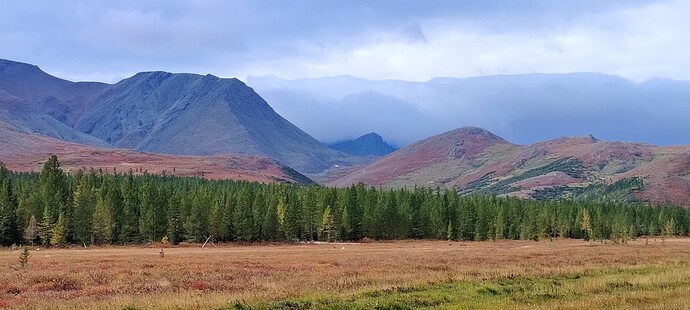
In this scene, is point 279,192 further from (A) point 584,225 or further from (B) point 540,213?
(A) point 584,225

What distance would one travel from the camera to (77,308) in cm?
2430

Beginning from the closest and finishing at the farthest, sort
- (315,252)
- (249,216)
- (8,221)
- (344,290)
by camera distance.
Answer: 1. (344,290)
2. (315,252)
3. (8,221)
4. (249,216)

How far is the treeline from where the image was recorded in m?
116

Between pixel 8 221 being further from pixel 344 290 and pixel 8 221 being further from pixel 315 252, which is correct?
pixel 344 290

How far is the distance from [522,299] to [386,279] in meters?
10.4

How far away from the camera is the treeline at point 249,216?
380 ft

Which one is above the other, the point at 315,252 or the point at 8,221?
the point at 8,221

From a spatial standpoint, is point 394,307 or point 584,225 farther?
point 584,225

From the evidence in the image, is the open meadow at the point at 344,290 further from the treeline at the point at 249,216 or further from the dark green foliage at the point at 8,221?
the dark green foliage at the point at 8,221

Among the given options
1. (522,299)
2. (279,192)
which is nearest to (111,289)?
(522,299)

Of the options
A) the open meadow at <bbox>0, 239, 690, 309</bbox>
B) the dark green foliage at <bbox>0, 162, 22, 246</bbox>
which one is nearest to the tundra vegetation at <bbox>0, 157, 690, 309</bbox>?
the open meadow at <bbox>0, 239, 690, 309</bbox>

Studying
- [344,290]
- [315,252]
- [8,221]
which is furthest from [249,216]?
[344,290]

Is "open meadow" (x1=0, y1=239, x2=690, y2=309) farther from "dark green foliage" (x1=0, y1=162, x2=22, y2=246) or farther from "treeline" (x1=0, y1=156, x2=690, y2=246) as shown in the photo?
"dark green foliage" (x1=0, y1=162, x2=22, y2=246)

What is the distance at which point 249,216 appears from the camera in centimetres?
13075
